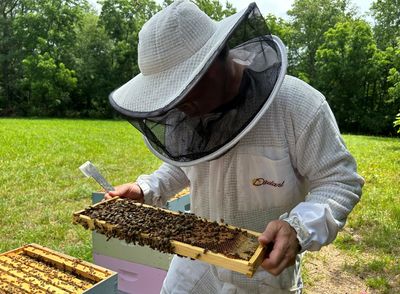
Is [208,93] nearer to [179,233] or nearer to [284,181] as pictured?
[284,181]

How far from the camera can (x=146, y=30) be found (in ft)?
5.14

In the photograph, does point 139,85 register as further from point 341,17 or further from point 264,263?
point 341,17

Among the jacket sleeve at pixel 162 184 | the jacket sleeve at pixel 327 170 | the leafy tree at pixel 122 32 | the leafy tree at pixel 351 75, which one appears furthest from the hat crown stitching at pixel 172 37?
the leafy tree at pixel 122 32

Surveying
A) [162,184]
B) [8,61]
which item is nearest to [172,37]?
[162,184]

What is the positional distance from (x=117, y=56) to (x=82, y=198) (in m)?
28.8

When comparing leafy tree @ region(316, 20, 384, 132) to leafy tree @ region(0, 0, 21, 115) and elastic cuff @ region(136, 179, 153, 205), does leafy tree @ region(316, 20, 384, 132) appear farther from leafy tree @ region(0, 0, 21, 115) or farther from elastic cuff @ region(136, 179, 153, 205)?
elastic cuff @ region(136, 179, 153, 205)

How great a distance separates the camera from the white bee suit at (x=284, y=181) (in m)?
1.63

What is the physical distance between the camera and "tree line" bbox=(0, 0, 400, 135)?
2920cm

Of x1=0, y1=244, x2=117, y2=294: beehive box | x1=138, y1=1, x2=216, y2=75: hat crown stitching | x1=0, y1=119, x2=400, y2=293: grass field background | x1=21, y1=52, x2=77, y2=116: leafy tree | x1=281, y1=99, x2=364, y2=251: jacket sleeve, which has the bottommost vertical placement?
x1=21, y1=52, x2=77, y2=116: leafy tree

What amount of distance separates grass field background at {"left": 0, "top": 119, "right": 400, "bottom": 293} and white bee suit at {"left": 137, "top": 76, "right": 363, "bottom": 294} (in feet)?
8.06

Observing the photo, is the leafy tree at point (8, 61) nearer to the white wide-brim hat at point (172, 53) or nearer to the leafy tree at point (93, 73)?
the leafy tree at point (93, 73)

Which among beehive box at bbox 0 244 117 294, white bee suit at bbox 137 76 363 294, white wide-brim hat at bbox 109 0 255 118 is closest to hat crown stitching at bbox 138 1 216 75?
white wide-brim hat at bbox 109 0 255 118

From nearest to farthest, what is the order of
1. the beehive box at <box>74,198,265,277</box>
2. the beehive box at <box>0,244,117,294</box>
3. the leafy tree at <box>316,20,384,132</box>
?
the beehive box at <box>74,198,265,277</box>
the beehive box at <box>0,244,117,294</box>
the leafy tree at <box>316,20,384,132</box>

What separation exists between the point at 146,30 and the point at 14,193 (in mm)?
5895
